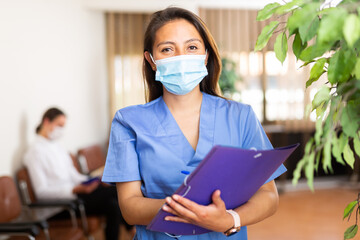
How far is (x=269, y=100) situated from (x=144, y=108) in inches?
212

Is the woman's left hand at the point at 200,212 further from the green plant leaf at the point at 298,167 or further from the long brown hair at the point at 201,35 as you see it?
the long brown hair at the point at 201,35

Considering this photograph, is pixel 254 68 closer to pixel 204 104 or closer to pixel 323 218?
pixel 323 218

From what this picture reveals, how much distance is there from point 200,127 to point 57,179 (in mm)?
2628

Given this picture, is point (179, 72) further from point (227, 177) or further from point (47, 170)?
point (47, 170)

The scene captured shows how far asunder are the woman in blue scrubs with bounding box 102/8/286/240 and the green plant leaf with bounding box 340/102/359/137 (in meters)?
0.49

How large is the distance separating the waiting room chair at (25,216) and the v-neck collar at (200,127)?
1.62m

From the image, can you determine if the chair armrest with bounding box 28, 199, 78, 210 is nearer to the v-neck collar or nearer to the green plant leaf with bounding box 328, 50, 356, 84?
the v-neck collar

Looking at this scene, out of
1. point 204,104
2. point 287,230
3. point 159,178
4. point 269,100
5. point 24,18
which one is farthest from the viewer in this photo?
point 269,100

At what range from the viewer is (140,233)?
1422mm

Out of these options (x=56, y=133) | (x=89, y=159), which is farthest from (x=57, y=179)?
(x=89, y=159)

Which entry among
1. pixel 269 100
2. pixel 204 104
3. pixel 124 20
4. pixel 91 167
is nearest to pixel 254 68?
pixel 269 100

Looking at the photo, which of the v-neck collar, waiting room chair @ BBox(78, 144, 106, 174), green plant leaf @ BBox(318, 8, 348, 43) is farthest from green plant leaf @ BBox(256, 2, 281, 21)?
waiting room chair @ BBox(78, 144, 106, 174)

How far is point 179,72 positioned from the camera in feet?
4.82

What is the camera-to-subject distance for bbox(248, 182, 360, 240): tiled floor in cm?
448
